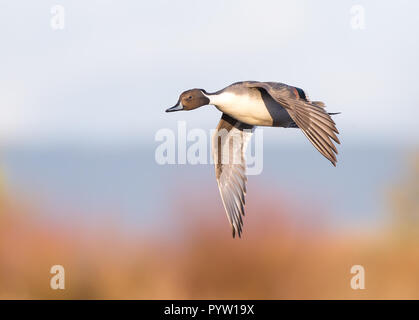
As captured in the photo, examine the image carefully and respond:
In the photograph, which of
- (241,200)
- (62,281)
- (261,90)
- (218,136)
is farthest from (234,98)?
(62,281)

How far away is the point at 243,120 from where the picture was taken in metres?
6.74

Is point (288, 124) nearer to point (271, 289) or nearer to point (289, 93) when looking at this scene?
point (289, 93)

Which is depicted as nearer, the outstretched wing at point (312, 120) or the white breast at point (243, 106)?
the outstretched wing at point (312, 120)

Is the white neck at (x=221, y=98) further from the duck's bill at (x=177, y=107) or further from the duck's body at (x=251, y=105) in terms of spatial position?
the duck's bill at (x=177, y=107)

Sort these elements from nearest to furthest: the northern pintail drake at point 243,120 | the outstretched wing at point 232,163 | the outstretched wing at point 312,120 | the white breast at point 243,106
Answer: the outstretched wing at point 312,120 < the northern pintail drake at point 243,120 < the white breast at point 243,106 < the outstretched wing at point 232,163

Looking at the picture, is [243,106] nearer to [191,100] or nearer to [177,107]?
[191,100]

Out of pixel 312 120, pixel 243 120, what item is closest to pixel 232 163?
pixel 243 120

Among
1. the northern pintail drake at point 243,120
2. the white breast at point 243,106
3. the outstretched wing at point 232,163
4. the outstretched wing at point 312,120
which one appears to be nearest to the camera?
the outstretched wing at point 312,120

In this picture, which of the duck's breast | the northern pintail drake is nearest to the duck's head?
the northern pintail drake

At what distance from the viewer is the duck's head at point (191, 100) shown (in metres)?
6.65

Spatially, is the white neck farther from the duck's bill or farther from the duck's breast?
the duck's bill

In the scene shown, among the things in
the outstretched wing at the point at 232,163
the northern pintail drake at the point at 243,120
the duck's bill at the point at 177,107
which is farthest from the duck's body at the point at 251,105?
the outstretched wing at the point at 232,163

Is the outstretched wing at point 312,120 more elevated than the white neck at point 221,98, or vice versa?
the white neck at point 221,98

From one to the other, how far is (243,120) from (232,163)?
3.31ft
